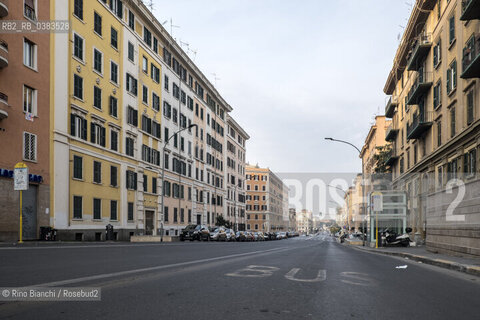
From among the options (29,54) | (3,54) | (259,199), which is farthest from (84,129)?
(259,199)

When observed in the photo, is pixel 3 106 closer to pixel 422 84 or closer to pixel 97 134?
pixel 97 134

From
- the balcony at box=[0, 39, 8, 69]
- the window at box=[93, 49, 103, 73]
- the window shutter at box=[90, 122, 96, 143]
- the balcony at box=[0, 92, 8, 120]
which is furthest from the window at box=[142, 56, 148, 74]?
the balcony at box=[0, 92, 8, 120]

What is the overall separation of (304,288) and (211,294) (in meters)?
1.56

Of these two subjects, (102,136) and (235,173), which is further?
(235,173)

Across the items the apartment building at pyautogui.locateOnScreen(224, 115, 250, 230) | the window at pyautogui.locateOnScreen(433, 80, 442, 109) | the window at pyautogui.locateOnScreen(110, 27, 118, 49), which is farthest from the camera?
the apartment building at pyautogui.locateOnScreen(224, 115, 250, 230)

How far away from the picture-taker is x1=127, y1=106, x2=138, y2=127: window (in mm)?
39844

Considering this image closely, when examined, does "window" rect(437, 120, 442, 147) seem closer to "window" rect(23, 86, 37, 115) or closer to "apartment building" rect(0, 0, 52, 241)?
"apartment building" rect(0, 0, 52, 241)

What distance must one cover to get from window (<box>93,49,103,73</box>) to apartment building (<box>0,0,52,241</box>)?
19.8 feet

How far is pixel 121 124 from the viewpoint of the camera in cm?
3844

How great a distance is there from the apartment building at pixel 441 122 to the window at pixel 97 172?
2276 centimetres

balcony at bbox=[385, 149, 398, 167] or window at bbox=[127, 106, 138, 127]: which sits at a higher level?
window at bbox=[127, 106, 138, 127]

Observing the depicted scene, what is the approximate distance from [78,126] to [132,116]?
369 inches

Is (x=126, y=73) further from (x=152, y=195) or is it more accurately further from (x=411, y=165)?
(x=411, y=165)

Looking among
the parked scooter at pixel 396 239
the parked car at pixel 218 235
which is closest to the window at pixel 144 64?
the parked car at pixel 218 235
